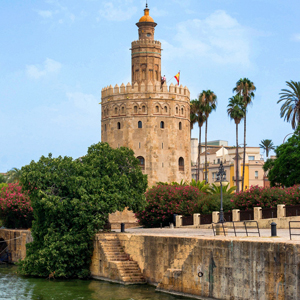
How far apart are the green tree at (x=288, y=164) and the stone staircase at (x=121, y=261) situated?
26205mm

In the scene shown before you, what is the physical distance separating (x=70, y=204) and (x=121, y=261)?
14.4ft

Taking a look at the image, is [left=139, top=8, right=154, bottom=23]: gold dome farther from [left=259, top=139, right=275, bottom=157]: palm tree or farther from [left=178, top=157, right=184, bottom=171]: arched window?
[left=259, top=139, right=275, bottom=157]: palm tree

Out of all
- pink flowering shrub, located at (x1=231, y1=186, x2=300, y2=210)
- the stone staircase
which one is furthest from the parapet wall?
the stone staircase

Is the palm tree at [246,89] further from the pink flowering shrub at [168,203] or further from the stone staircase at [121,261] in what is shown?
the stone staircase at [121,261]

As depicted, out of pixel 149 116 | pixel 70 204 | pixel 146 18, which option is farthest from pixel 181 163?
pixel 70 204

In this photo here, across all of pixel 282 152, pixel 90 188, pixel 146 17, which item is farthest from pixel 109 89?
pixel 90 188

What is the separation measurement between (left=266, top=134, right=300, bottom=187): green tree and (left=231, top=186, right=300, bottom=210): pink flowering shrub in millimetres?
12572

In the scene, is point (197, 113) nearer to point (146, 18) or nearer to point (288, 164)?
point (146, 18)

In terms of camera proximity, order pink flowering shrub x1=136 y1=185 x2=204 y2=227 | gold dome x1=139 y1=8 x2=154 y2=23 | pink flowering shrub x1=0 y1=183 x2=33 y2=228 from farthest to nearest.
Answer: gold dome x1=139 y1=8 x2=154 y2=23
pink flowering shrub x1=0 y1=183 x2=33 y2=228
pink flowering shrub x1=136 y1=185 x2=204 y2=227

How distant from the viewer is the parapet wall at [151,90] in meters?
56.8

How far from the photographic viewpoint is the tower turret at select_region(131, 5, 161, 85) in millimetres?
58656

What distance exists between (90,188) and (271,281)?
45.3 feet

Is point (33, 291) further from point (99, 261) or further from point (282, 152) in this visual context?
point (282, 152)

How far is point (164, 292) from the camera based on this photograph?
24406 mm
